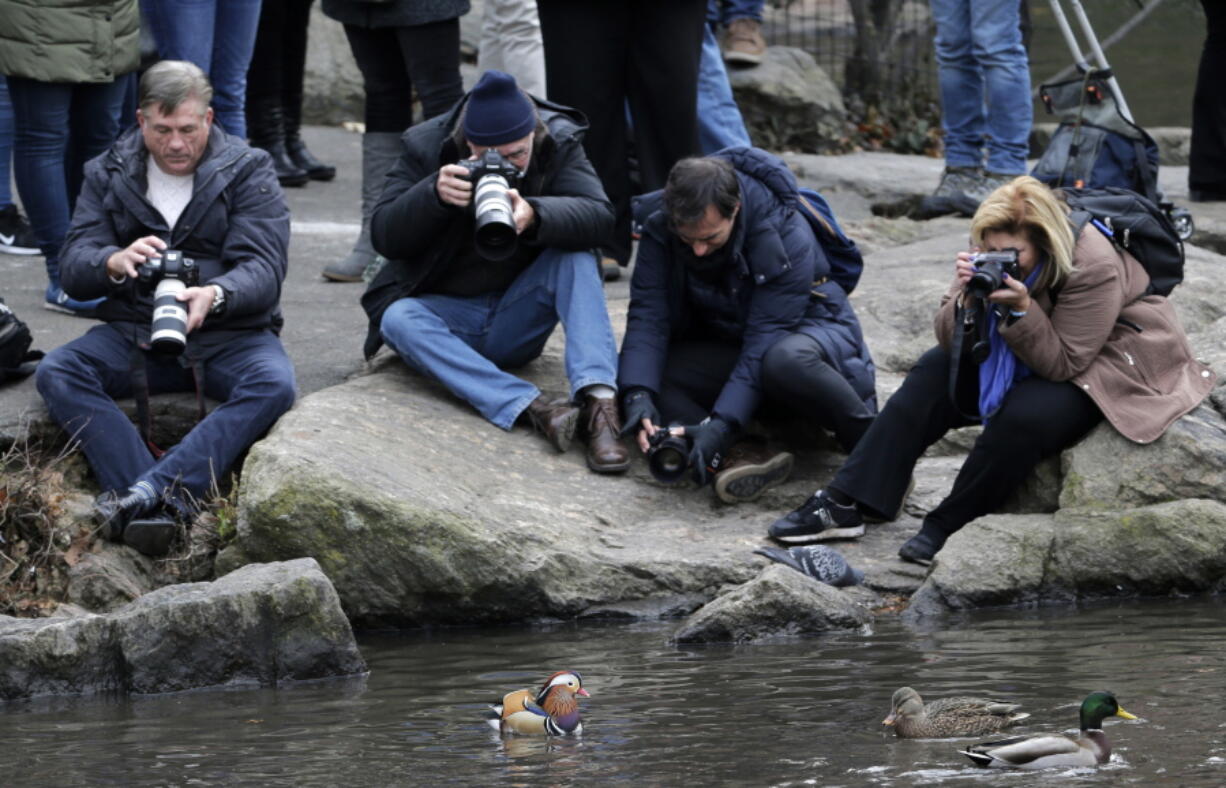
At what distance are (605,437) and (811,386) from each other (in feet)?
2.67

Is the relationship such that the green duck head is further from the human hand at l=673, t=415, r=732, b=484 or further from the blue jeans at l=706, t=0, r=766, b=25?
the blue jeans at l=706, t=0, r=766, b=25

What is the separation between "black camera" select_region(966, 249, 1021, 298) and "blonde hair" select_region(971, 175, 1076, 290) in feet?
0.35

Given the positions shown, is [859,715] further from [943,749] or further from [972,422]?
[972,422]

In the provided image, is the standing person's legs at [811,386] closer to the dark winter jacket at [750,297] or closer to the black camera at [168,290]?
the dark winter jacket at [750,297]

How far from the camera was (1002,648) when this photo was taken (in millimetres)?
6422

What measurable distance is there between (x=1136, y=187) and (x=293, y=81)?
4.92 m

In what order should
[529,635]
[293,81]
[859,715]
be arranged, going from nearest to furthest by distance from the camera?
[859,715]
[529,635]
[293,81]

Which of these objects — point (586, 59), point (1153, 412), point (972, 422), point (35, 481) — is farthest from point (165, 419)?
point (1153, 412)

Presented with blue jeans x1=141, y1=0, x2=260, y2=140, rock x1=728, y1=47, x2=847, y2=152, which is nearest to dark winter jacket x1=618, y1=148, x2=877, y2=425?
blue jeans x1=141, y1=0, x2=260, y2=140

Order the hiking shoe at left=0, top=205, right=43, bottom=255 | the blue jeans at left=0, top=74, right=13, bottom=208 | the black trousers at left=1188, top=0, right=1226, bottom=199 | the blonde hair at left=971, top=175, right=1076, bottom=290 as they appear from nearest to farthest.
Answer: the blonde hair at left=971, top=175, right=1076, bottom=290 → the blue jeans at left=0, top=74, right=13, bottom=208 → the hiking shoe at left=0, top=205, right=43, bottom=255 → the black trousers at left=1188, top=0, right=1226, bottom=199

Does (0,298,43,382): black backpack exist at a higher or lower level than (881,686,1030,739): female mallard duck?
higher

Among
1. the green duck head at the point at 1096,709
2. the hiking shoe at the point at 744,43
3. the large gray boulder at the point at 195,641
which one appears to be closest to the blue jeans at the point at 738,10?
the hiking shoe at the point at 744,43

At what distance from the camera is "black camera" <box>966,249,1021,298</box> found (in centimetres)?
679

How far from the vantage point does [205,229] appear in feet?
25.2
